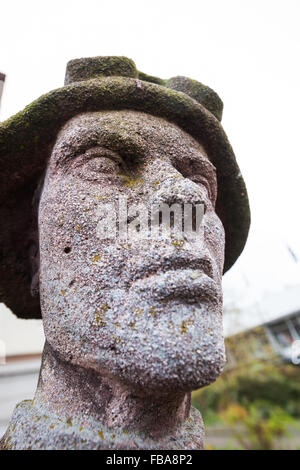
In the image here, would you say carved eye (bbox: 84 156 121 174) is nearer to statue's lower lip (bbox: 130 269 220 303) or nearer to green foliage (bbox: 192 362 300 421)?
statue's lower lip (bbox: 130 269 220 303)

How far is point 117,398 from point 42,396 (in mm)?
446

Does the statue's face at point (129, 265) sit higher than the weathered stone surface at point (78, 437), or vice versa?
the statue's face at point (129, 265)

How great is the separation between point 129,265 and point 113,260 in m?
0.08

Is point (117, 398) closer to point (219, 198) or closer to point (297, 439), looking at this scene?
point (219, 198)

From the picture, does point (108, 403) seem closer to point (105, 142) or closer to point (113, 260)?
point (113, 260)

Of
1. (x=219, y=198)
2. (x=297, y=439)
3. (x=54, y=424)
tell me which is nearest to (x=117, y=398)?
(x=54, y=424)

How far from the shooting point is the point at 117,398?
1112 millimetres

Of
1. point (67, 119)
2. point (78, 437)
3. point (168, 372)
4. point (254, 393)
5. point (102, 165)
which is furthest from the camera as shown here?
point (254, 393)

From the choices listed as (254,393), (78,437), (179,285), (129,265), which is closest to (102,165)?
(129,265)

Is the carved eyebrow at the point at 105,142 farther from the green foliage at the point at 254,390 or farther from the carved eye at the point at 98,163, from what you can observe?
the green foliage at the point at 254,390

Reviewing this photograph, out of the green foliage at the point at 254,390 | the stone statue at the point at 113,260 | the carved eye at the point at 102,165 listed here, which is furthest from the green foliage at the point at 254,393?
the carved eye at the point at 102,165

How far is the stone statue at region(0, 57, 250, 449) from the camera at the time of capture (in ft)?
3.28

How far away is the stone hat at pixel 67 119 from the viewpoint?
5.15 ft

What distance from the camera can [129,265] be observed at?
112cm
